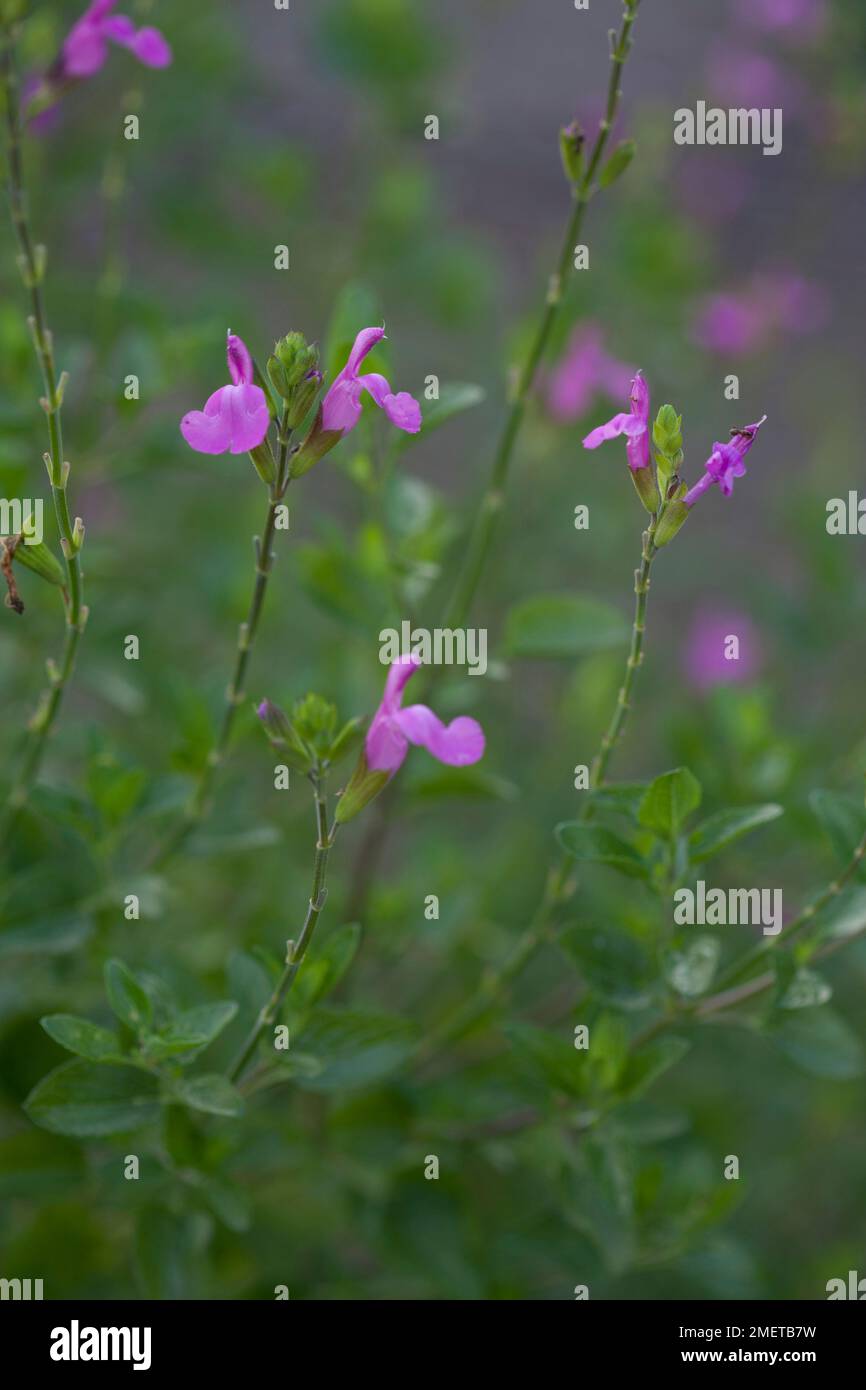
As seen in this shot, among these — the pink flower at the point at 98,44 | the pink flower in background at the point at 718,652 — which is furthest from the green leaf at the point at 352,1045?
the pink flower in background at the point at 718,652

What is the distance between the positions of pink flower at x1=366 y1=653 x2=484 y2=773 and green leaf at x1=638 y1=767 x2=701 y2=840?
0.44ft

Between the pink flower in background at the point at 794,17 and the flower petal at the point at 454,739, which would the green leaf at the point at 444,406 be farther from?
the pink flower in background at the point at 794,17

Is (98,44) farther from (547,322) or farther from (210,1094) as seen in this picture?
(210,1094)

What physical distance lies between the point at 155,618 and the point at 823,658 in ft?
3.25

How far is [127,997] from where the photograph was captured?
969mm

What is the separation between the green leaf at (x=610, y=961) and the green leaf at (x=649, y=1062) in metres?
0.04

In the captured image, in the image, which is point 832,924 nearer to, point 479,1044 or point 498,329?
point 479,1044

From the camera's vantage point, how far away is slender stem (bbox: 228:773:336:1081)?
835 millimetres

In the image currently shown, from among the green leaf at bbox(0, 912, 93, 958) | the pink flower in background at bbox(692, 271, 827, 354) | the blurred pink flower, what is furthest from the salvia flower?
the blurred pink flower

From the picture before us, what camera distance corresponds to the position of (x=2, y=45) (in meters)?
0.98

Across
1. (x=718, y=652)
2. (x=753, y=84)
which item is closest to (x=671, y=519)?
(x=718, y=652)

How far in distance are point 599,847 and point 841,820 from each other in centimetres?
20

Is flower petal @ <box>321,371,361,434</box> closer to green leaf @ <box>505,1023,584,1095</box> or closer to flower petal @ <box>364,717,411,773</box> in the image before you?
flower petal @ <box>364,717,411,773</box>
